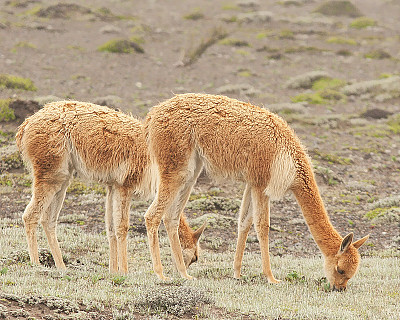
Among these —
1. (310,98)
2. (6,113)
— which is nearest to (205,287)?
(6,113)

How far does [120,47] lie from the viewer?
29203mm

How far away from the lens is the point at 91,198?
11875 mm

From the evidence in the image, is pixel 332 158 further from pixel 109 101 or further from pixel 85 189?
pixel 109 101

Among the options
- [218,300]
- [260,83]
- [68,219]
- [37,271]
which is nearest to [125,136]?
[37,271]

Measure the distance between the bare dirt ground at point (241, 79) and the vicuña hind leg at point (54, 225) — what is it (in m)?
2.31

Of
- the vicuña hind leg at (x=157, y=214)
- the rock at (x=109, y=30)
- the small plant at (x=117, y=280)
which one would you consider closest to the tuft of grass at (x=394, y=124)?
the vicuña hind leg at (x=157, y=214)

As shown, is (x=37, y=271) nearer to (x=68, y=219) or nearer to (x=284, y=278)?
(x=284, y=278)

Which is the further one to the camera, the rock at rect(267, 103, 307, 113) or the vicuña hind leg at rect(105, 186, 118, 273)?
the rock at rect(267, 103, 307, 113)

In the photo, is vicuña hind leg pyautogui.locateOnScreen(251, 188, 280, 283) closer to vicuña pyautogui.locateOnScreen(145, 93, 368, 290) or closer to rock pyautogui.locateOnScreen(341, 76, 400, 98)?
vicuña pyautogui.locateOnScreen(145, 93, 368, 290)

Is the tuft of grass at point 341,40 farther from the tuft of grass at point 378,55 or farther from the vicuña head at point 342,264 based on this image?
the vicuña head at point 342,264

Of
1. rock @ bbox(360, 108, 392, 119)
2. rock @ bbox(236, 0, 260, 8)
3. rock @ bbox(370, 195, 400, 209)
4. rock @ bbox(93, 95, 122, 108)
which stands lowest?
rock @ bbox(360, 108, 392, 119)

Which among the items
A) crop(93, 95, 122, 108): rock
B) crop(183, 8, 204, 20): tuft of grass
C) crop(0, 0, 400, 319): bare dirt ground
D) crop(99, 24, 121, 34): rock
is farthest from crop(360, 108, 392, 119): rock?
crop(183, 8, 204, 20): tuft of grass

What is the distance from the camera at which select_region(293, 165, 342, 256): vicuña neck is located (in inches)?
273

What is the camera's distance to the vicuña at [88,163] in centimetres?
748
